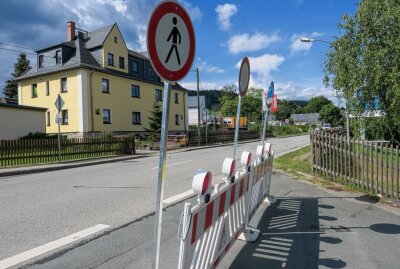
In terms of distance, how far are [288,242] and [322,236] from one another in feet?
2.18

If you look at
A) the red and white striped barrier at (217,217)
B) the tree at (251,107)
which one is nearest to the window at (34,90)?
the red and white striped barrier at (217,217)

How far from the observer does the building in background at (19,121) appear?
82.5ft

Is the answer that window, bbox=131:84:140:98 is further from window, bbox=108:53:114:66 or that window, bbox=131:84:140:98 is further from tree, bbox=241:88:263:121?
tree, bbox=241:88:263:121

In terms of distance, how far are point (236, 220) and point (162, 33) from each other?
8.89 feet

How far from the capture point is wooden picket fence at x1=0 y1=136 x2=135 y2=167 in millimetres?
15734

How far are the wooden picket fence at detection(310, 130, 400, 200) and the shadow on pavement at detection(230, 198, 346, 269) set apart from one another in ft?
5.94

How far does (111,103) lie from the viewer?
3406cm

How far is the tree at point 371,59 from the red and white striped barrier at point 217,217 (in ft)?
17.8

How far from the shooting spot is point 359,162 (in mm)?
8648

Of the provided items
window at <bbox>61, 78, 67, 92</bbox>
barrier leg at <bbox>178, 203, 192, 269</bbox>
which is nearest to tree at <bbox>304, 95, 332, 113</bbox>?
window at <bbox>61, 78, 67, 92</bbox>

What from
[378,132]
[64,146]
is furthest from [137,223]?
[64,146]

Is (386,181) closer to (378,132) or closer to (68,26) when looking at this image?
(378,132)

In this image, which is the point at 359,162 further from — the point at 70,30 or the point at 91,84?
the point at 70,30

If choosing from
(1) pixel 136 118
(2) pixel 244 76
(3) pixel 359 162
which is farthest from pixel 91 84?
(2) pixel 244 76
